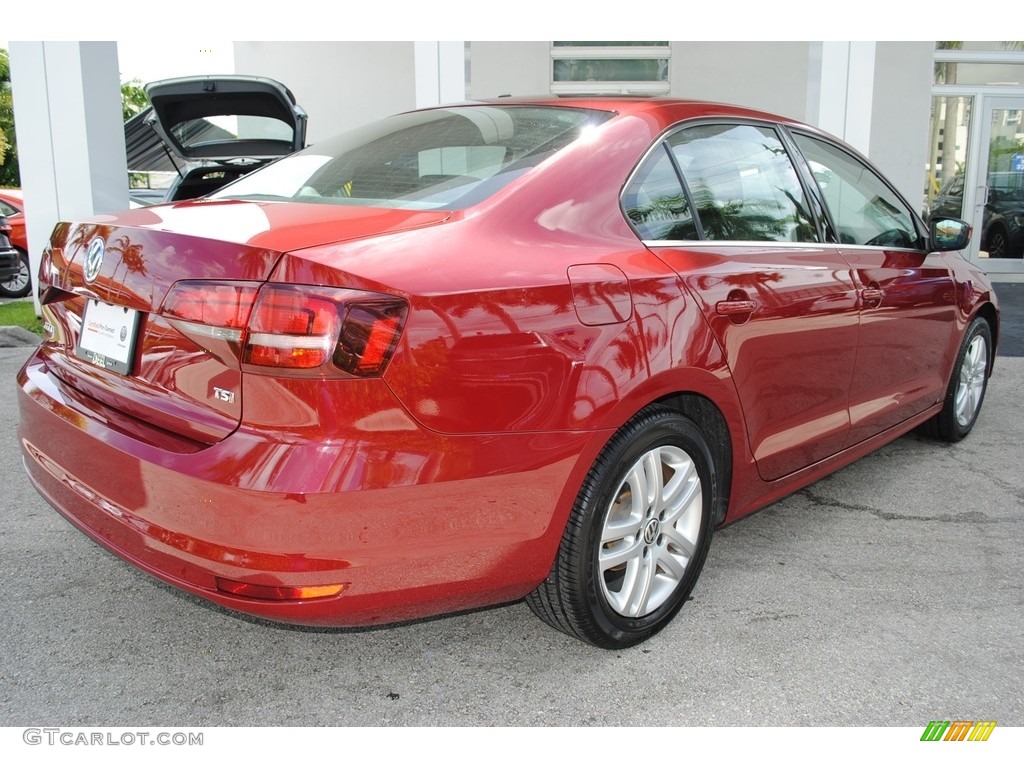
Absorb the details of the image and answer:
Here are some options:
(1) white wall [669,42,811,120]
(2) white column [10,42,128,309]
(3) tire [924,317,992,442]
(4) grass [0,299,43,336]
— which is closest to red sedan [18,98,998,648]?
(3) tire [924,317,992,442]

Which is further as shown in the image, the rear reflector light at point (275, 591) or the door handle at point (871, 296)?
the door handle at point (871, 296)

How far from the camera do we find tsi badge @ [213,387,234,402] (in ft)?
6.02

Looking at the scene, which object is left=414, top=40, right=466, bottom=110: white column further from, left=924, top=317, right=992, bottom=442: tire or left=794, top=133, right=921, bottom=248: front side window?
left=924, top=317, right=992, bottom=442: tire

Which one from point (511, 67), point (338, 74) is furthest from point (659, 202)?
point (338, 74)

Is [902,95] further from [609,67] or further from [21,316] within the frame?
[21,316]

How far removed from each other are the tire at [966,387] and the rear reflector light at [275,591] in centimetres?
338

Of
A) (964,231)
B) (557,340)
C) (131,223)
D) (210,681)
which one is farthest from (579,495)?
(964,231)

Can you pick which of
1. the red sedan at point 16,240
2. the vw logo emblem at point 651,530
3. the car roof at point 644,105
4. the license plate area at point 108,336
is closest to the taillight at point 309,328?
the license plate area at point 108,336

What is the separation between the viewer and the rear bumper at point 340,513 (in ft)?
5.80

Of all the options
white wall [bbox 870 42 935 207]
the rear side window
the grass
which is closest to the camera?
the rear side window

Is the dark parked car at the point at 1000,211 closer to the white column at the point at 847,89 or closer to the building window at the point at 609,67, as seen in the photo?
the building window at the point at 609,67

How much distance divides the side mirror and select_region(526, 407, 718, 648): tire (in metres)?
1.93
